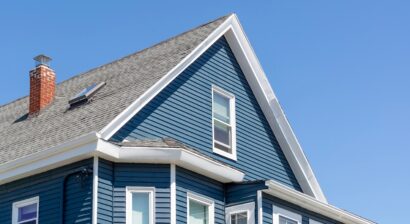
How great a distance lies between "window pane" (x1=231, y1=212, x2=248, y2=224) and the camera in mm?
24469

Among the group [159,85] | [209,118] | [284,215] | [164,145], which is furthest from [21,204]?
[284,215]

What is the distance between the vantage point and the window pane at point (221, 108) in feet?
88.9

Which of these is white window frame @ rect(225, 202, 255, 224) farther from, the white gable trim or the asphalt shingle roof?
the white gable trim

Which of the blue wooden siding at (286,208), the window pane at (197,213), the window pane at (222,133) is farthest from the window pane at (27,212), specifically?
the blue wooden siding at (286,208)

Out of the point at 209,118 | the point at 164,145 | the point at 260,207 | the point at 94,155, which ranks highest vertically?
the point at 209,118

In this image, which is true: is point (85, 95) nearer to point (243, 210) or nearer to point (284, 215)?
point (243, 210)

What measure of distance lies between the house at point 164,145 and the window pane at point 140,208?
3cm

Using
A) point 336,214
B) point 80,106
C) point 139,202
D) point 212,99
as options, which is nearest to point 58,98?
point 80,106

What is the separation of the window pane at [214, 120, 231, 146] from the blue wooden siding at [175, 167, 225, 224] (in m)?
2.25

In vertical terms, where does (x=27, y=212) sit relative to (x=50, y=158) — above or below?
below

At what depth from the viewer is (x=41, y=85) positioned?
95.3 feet

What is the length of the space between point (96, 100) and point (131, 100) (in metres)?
2.26

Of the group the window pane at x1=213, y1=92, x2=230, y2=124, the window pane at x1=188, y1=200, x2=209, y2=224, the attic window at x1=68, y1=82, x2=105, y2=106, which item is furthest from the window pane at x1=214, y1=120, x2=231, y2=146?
the attic window at x1=68, y1=82, x2=105, y2=106

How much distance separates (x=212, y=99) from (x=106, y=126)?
5.20 metres
